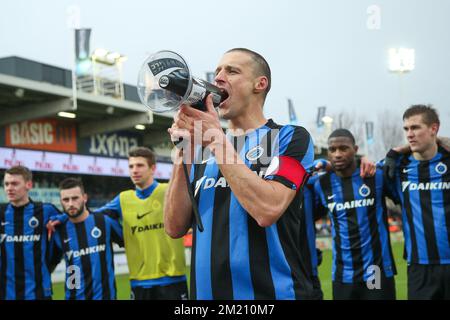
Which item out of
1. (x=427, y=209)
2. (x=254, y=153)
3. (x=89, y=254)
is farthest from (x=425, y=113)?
(x=89, y=254)

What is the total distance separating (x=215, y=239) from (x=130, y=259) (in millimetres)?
3596

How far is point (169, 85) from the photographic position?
2.03 meters

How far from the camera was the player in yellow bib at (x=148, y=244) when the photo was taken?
5.54m

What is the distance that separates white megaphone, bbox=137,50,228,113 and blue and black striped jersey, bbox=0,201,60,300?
4.09m

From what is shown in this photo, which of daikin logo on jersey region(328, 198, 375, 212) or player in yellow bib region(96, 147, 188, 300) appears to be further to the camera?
player in yellow bib region(96, 147, 188, 300)

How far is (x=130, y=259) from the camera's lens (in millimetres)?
5668

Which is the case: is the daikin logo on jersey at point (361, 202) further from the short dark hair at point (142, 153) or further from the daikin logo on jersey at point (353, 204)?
the short dark hair at point (142, 153)

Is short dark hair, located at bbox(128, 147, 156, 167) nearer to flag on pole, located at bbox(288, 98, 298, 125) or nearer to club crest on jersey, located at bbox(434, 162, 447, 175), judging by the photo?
club crest on jersey, located at bbox(434, 162, 447, 175)

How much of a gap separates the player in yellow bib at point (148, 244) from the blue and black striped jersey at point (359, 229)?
5.19 feet

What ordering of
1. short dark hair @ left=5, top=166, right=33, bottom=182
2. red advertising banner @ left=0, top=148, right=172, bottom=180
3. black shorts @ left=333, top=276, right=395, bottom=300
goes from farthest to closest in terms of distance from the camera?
red advertising banner @ left=0, top=148, right=172, bottom=180 < short dark hair @ left=5, top=166, right=33, bottom=182 < black shorts @ left=333, top=276, right=395, bottom=300

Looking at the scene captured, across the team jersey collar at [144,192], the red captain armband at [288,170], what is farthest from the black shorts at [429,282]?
the red captain armband at [288,170]

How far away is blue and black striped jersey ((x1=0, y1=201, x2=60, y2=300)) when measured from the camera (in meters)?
5.77

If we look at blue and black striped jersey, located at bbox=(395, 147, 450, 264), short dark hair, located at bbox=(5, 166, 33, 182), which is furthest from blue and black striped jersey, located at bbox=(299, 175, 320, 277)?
short dark hair, located at bbox=(5, 166, 33, 182)

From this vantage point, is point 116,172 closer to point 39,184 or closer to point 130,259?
point 39,184
